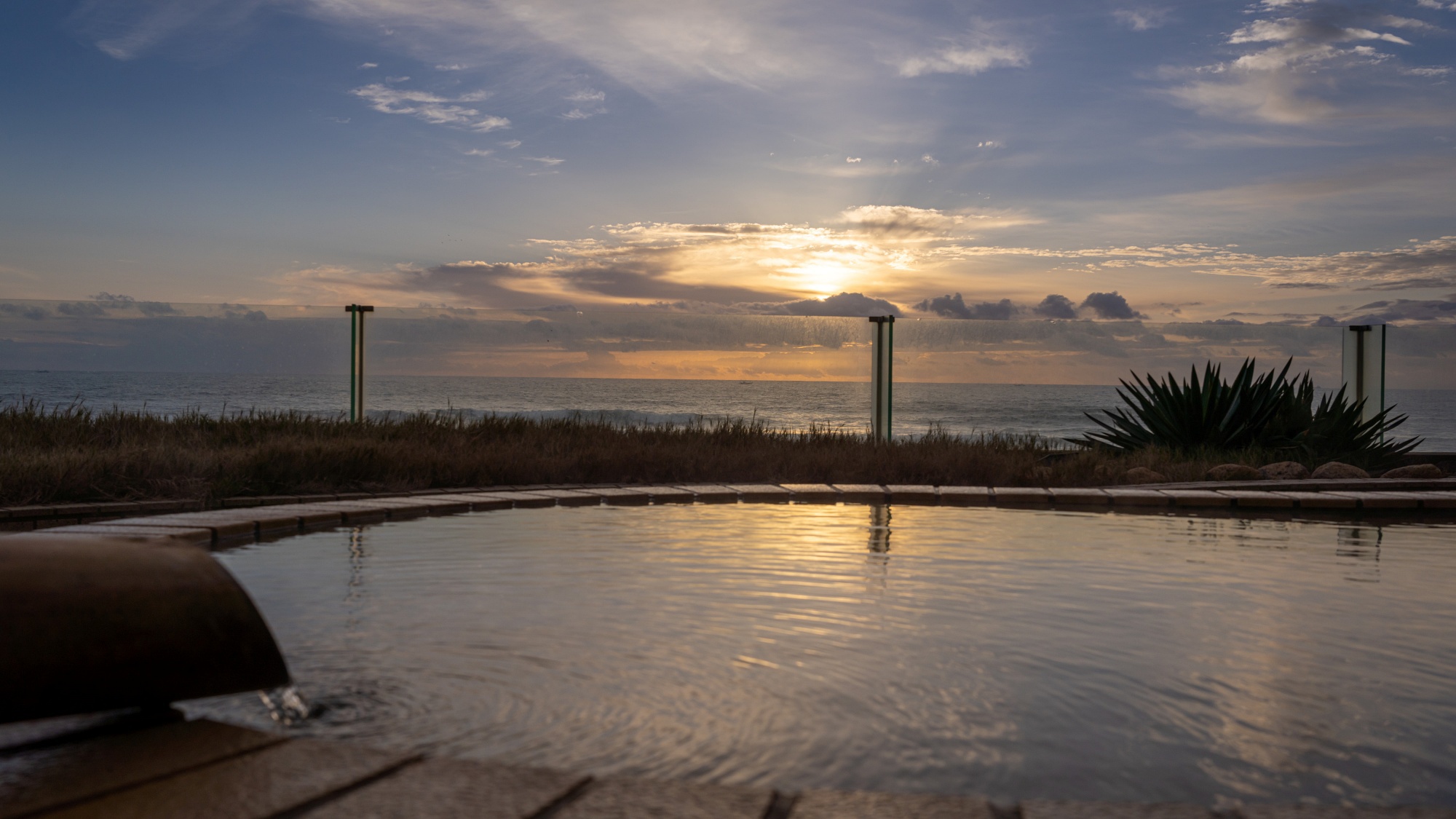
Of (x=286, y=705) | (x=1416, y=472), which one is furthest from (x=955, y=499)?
(x=1416, y=472)

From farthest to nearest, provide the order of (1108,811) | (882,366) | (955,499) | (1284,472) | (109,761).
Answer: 1. (882,366)
2. (1284,472)
3. (955,499)
4. (109,761)
5. (1108,811)

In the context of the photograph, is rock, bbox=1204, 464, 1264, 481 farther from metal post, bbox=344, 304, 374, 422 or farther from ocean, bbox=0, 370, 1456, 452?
metal post, bbox=344, 304, 374, 422

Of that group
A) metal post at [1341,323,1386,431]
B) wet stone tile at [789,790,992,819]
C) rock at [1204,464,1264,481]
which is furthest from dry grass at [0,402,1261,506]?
wet stone tile at [789,790,992,819]

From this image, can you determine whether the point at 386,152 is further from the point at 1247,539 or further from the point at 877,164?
the point at 1247,539

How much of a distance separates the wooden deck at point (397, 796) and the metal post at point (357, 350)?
32.4 feet

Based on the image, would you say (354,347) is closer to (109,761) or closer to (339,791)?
(109,761)

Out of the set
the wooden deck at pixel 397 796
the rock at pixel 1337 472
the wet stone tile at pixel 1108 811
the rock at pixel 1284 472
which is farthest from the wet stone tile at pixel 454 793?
the rock at pixel 1337 472

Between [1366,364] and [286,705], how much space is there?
14.0 meters

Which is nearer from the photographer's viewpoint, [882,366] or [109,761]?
[109,761]

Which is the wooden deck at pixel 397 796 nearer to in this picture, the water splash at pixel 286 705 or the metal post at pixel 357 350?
the water splash at pixel 286 705

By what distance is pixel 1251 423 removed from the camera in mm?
10828

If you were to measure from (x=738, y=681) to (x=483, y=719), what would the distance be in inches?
28.8

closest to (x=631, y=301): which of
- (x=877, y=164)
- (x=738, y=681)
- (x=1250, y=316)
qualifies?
(x=877, y=164)

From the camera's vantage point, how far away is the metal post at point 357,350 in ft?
37.2
